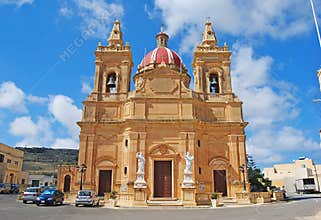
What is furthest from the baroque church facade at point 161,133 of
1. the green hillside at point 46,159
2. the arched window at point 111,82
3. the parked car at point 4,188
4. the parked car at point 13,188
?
the green hillside at point 46,159

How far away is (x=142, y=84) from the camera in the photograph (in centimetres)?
3003

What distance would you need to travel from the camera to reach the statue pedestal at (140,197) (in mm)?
22719

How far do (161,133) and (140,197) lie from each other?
7160 mm

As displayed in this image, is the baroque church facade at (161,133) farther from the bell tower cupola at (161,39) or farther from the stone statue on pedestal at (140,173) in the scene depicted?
the bell tower cupola at (161,39)

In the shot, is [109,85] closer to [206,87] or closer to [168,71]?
[168,71]

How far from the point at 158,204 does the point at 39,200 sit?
9.45 meters

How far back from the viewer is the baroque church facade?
2694cm

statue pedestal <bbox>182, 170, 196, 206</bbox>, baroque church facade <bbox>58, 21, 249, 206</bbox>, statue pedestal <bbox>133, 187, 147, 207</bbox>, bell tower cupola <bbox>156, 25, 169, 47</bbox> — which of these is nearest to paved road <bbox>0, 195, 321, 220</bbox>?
statue pedestal <bbox>133, 187, 147, 207</bbox>

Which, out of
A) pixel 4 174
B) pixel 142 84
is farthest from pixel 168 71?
pixel 4 174

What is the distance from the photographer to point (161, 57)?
36438 millimetres

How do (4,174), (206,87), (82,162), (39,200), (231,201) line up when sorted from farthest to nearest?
1. (4,174)
2. (206,87)
3. (82,162)
4. (231,201)
5. (39,200)

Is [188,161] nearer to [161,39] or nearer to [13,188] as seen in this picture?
[161,39]

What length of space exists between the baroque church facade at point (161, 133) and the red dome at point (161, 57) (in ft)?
13.7

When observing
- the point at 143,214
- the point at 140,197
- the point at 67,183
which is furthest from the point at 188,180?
the point at 67,183
